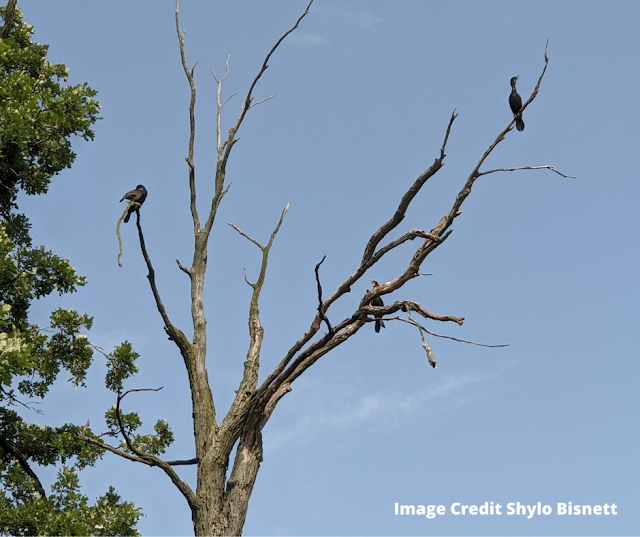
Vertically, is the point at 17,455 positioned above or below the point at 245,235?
below

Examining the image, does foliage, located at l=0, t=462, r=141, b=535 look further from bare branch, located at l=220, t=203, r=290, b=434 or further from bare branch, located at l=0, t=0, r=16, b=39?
bare branch, located at l=0, t=0, r=16, b=39

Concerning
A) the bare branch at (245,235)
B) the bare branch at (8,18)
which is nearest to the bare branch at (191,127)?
the bare branch at (245,235)

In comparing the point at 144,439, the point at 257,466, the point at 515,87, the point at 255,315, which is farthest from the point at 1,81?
the point at 515,87

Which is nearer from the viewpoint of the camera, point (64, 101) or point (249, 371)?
point (249, 371)

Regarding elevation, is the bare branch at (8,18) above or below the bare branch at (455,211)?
above

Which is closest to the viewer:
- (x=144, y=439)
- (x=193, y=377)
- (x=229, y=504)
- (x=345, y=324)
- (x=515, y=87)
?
(x=229, y=504)

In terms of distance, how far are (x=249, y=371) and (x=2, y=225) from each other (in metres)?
3.44

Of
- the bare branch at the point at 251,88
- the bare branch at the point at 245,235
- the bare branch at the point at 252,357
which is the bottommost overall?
the bare branch at the point at 252,357

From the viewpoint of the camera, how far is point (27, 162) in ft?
29.4

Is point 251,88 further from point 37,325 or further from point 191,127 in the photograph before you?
point 37,325

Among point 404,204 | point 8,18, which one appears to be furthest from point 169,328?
point 8,18

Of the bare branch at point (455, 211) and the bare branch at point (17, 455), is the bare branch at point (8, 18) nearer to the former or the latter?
the bare branch at point (17, 455)

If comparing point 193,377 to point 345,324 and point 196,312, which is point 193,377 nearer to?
point 196,312

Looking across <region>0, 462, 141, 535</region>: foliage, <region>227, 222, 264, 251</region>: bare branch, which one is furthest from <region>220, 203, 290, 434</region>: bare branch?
<region>0, 462, 141, 535</region>: foliage
